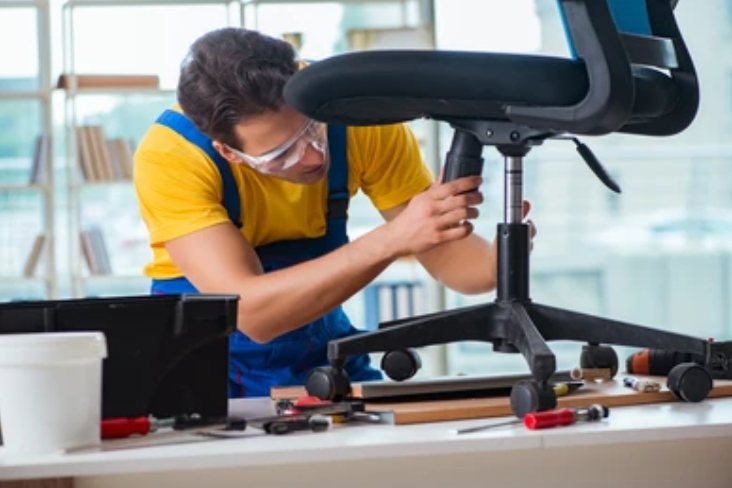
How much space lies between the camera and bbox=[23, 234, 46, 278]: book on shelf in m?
4.97

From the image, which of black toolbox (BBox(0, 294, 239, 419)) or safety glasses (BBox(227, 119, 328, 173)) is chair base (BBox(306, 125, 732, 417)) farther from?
safety glasses (BBox(227, 119, 328, 173))

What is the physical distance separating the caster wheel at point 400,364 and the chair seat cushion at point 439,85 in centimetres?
31

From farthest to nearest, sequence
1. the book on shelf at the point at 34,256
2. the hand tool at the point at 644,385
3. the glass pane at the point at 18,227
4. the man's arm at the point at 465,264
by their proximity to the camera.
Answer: the glass pane at the point at 18,227
the book on shelf at the point at 34,256
the man's arm at the point at 465,264
the hand tool at the point at 644,385

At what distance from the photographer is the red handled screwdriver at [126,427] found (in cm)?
132

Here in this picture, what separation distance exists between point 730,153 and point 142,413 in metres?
5.55

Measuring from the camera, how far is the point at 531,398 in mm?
1364

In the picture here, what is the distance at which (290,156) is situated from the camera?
197cm

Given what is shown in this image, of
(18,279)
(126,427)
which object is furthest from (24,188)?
(126,427)

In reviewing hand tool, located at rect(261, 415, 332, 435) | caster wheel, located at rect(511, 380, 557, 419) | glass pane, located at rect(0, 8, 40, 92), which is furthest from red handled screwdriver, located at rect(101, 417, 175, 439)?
glass pane, located at rect(0, 8, 40, 92)

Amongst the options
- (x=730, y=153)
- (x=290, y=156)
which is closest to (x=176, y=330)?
(x=290, y=156)

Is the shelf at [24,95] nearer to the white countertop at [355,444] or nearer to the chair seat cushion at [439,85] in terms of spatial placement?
the chair seat cushion at [439,85]

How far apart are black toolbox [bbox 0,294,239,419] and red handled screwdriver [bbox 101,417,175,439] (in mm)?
15

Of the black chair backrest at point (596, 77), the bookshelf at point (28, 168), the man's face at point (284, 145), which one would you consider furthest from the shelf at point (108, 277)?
the black chair backrest at point (596, 77)

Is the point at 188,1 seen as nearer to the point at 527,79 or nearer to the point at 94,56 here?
the point at 94,56
